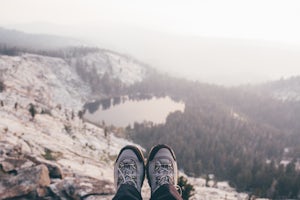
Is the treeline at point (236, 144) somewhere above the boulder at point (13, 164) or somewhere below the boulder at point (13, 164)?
below

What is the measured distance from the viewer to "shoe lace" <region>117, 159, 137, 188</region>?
35.9 ft

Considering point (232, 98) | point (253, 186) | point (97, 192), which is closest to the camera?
point (97, 192)

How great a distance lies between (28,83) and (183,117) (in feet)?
273

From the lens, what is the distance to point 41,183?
17.0 meters

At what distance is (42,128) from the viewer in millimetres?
59469

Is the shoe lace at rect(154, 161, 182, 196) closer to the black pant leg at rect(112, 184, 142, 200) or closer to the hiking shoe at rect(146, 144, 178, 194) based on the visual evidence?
the hiking shoe at rect(146, 144, 178, 194)

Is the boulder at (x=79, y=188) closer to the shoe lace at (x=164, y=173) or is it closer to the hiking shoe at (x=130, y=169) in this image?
the hiking shoe at (x=130, y=169)

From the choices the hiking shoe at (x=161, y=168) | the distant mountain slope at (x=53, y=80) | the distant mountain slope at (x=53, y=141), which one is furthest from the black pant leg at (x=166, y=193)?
the distant mountain slope at (x=53, y=80)

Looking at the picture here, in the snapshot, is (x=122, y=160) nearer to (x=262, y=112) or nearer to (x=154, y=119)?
(x=154, y=119)

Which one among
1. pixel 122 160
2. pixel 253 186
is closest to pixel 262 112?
pixel 253 186

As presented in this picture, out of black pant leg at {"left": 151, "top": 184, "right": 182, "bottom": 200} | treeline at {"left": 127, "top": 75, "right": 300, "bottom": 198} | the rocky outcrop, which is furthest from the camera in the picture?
treeline at {"left": 127, "top": 75, "right": 300, "bottom": 198}

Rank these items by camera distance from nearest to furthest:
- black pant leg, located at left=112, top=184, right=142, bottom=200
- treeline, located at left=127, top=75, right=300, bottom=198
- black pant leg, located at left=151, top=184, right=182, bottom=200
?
black pant leg, located at left=112, top=184, right=142, bottom=200, black pant leg, located at left=151, top=184, right=182, bottom=200, treeline, located at left=127, top=75, right=300, bottom=198

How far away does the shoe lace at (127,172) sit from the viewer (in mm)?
10948

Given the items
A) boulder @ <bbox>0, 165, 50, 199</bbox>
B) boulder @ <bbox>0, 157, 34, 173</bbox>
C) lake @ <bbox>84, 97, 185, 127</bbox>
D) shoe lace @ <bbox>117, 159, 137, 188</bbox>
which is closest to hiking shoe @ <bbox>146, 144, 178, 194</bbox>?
shoe lace @ <bbox>117, 159, 137, 188</bbox>
